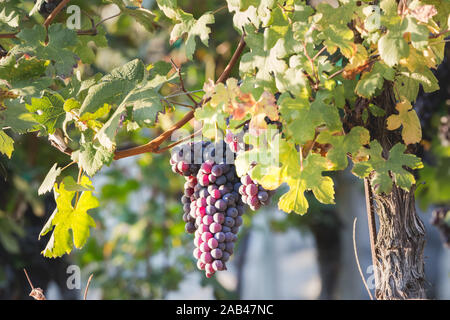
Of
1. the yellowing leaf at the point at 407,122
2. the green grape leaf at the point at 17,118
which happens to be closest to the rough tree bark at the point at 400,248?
the yellowing leaf at the point at 407,122

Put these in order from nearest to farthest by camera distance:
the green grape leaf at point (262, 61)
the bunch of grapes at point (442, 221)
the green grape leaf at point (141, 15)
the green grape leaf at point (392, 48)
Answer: the green grape leaf at point (392, 48) → the green grape leaf at point (262, 61) → the green grape leaf at point (141, 15) → the bunch of grapes at point (442, 221)

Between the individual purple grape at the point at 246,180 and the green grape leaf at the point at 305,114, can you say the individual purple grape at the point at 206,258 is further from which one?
the green grape leaf at the point at 305,114

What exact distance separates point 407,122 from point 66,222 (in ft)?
2.29

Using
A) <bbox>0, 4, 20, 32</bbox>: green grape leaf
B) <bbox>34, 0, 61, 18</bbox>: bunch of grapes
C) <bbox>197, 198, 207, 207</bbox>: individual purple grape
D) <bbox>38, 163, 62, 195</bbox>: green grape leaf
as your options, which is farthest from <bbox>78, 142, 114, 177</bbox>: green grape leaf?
<bbox>34, 0, 61, 18</bbox>: bunch of grapes

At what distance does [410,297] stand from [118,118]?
0.63 metres

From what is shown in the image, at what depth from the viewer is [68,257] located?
2.79 metres

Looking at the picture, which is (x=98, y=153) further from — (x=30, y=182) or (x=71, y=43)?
(x=30, y=182)

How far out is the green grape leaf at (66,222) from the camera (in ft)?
3.68

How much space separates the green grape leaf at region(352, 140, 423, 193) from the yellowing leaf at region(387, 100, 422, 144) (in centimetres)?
3

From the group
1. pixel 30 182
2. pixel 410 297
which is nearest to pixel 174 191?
pixel 30 182

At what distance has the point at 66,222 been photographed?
1.13 m

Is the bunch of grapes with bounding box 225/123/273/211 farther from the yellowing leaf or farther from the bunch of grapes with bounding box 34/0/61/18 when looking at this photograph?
the bunch of grapes with bounding box 34/0/61/18

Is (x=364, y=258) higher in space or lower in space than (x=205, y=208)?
lower

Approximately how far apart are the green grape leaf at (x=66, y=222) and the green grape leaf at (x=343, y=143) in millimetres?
489
